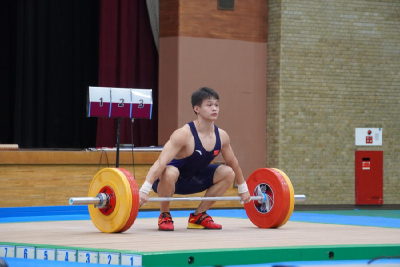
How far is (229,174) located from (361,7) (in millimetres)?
5914

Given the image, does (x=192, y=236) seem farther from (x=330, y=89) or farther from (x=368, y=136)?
(x=368, y=136)

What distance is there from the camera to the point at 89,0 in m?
10.3

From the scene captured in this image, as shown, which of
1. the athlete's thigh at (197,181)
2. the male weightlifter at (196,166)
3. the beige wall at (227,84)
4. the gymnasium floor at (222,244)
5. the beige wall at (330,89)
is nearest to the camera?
the gymnasium floor at (222,244)

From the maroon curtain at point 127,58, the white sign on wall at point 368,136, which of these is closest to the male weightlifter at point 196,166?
the maroon curtain at point 127,58

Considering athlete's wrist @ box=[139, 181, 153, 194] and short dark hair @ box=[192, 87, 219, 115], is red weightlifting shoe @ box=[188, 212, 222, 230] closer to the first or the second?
athlete's wrist @ box=[139, 181, 153, 194]

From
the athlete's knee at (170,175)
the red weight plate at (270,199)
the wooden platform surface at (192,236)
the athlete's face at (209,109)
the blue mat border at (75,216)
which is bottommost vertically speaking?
the blue mat border at (75,216)

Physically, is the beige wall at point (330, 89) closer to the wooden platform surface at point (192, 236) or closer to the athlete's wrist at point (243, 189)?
the wooden platform surface at point (192, 236)

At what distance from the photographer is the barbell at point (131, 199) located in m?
4.50

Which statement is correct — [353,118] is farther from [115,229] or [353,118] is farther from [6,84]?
[115,229]

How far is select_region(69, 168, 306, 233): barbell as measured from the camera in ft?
14.8

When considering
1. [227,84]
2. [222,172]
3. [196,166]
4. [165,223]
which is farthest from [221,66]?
[165,223]

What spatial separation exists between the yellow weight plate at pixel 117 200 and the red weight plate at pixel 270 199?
1167mm

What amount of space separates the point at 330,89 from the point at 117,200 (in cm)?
596

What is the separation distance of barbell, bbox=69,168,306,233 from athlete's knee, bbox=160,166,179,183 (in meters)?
0.13
